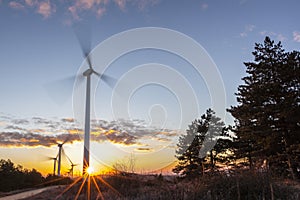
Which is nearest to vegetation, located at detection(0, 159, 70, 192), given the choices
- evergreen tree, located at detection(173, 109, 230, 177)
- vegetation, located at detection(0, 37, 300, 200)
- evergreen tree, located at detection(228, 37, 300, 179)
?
vegetation, located at detection(0, 37, 300, 200)

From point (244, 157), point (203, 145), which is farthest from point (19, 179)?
point (244, 157)

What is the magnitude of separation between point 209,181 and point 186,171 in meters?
28.6

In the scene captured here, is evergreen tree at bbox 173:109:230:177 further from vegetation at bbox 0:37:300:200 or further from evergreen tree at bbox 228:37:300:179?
evergreen tree at bbox 228:37:300:179

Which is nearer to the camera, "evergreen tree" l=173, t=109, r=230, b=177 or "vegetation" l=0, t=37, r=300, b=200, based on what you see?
"vegetation" l=0, t=37, r=300, b=200

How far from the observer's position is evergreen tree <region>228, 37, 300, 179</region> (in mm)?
24297

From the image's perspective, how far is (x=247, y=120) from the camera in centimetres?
2661

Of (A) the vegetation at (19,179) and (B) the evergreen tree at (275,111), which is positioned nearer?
(B) the evergreen tree at (275,111)

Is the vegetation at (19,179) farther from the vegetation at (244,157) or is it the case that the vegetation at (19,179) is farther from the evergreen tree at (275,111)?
the evergreen tree at (275,111)

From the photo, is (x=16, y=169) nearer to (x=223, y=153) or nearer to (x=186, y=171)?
(x=186, y=171)

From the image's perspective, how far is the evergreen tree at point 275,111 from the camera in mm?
24297

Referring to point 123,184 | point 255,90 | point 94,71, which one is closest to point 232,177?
point 123,184

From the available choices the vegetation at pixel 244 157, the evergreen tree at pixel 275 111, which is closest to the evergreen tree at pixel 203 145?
the vegetation at pixel 244 157

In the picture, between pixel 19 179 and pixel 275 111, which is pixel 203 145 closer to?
pixel 275 111

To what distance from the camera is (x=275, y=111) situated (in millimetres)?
24938
